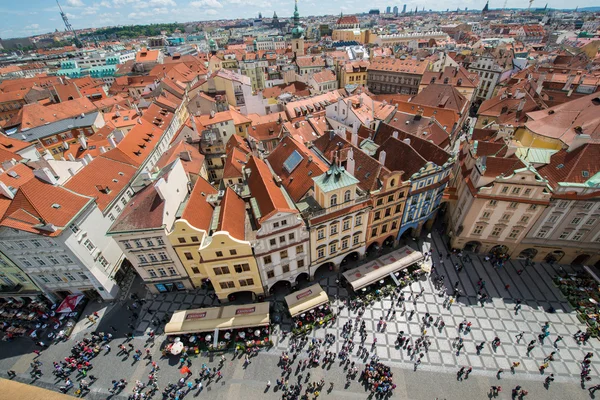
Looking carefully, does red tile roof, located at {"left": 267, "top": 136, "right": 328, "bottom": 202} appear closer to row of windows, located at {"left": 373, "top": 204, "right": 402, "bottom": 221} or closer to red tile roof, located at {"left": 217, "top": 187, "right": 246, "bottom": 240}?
red tile roof, located at {"left": 217, "top": 187, "right": 246, "bottom": 240}

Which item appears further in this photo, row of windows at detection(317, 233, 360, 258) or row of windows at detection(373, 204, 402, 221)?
row of windows at detection(373, 204, 402, 221)

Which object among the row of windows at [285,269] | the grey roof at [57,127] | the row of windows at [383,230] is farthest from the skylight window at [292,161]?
the grey roof at [57,127]

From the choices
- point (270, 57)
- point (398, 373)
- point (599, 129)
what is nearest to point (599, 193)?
point (599, 129)

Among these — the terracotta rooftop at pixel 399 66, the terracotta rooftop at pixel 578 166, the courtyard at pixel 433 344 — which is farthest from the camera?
the terracotta rooftop at pixel 399 66

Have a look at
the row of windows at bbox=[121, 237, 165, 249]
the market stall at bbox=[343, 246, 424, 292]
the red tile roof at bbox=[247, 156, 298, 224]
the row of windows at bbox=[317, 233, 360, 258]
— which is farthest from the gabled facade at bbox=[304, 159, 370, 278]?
the row of windows at bbox=[121, 237, 165, 249]

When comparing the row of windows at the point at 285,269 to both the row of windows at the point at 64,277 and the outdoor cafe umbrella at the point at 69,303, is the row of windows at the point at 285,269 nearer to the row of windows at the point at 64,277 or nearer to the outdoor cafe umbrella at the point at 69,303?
the row of windows at the point at 64,277
